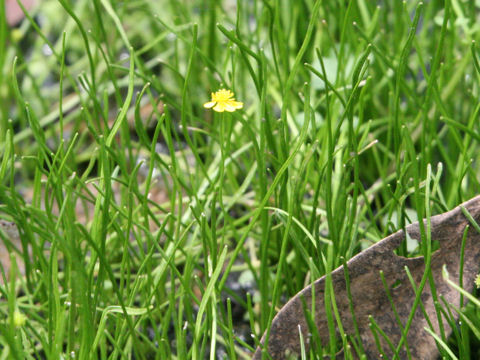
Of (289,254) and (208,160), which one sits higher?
(208,160)

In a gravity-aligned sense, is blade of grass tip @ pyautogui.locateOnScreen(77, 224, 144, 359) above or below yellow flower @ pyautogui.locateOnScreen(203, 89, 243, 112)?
below

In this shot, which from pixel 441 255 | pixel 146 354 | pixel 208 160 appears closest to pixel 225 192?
pixel 208 160

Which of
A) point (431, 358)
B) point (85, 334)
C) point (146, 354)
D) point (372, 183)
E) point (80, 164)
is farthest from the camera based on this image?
point (80, 164)

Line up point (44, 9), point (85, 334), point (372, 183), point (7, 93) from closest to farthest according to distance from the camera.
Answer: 1. point (85, 334)
2. point (372, 183)
3. point (7, 93)
4. point (44, 9)

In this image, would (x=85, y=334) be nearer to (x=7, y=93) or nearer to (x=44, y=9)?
(x=7, y=93)

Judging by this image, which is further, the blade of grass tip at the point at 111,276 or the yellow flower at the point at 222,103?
the yellow flower at the point at 222,103

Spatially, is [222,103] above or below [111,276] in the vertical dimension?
above

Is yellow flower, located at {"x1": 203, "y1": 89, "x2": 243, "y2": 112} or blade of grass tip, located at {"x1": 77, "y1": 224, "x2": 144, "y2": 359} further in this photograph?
yellow flower, located at {"x1": 203, "y1": 89, "x2": 243, "y2": 112}

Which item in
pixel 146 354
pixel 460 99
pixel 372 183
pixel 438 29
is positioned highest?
pixel 438 29

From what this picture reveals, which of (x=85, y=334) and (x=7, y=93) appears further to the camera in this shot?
(x=7, y=93)

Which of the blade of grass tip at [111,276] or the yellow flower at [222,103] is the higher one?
the yellow flower at [222,103]
